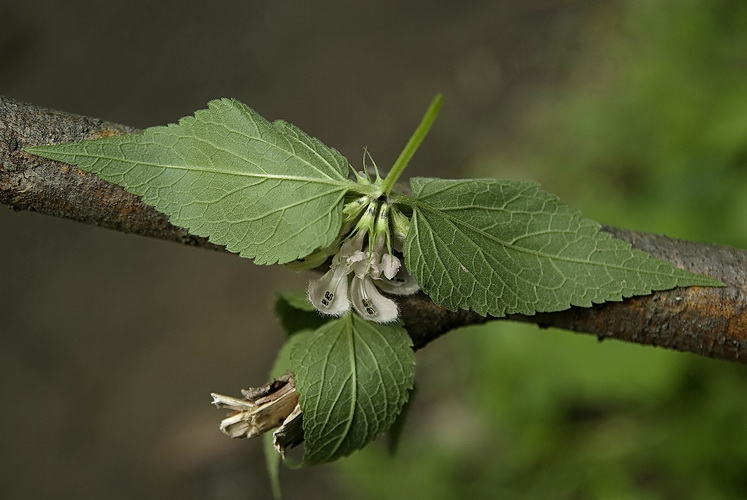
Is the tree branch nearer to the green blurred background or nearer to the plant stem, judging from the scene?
the plant stem

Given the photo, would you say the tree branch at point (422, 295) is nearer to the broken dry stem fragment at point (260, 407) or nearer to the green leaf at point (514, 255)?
the green leaf at point (514, 255)

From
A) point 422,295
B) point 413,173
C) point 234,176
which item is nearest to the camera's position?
point 234,176

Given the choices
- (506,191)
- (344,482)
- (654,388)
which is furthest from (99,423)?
(506,191)

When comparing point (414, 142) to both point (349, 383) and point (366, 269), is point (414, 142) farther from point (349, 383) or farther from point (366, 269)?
point (349, 383)

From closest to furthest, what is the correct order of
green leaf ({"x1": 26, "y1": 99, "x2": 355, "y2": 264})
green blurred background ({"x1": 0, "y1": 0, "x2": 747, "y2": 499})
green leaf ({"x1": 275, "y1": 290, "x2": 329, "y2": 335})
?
green leaf ({"x1": 26, "y1": 99, "x2": 355, "y2": 264})
green leaf ({"x1": 275, "y1": 290, "x2": 329, "y2": 335})
green blurred background ({"x1": 0, "y1": 0, "x2": 747, "y2": 499})

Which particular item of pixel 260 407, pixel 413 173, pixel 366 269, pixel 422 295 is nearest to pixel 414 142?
pixel 366 269

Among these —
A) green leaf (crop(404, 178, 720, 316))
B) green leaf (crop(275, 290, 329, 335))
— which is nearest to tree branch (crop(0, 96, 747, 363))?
green leaf (crop(404, 178, 720, 316))
